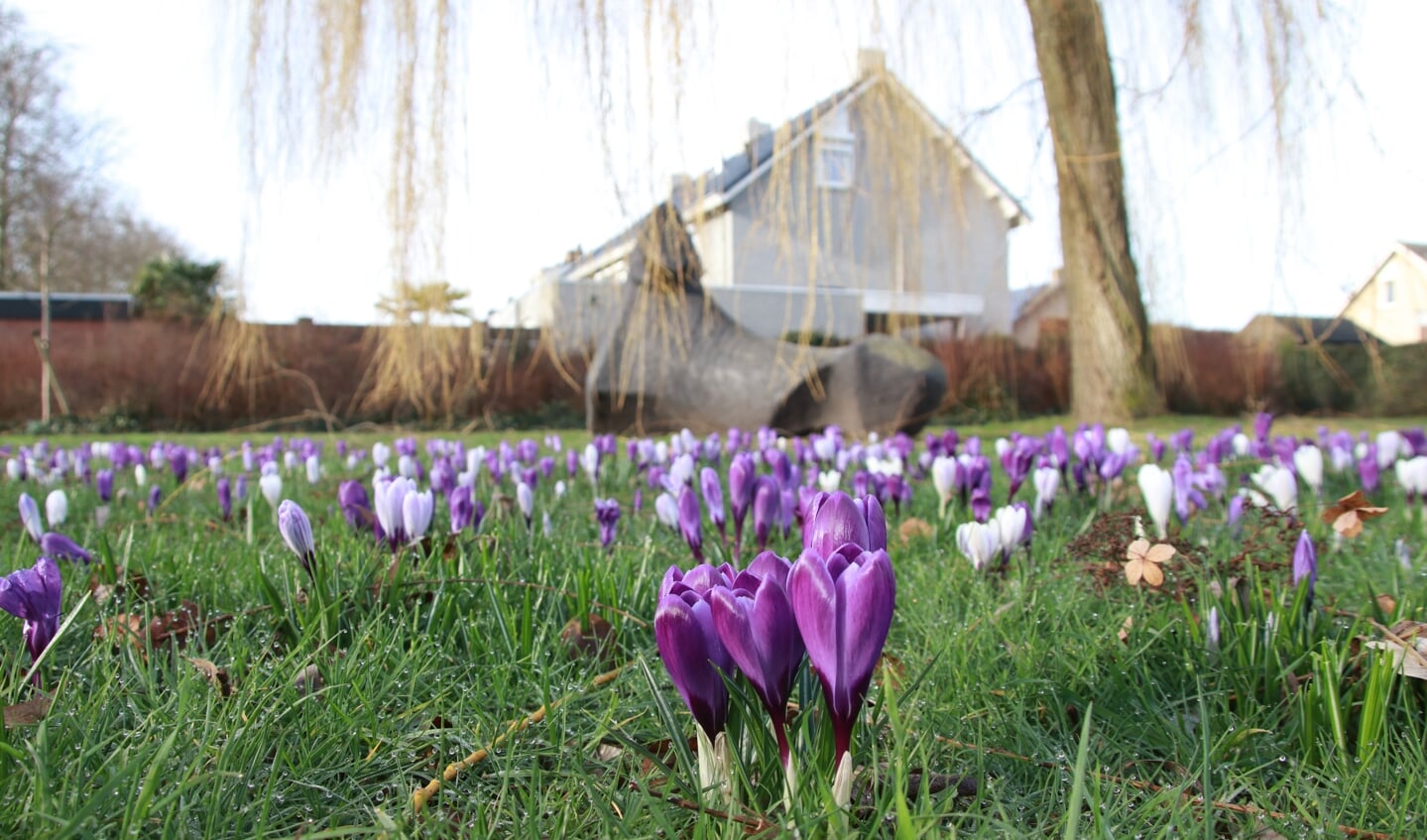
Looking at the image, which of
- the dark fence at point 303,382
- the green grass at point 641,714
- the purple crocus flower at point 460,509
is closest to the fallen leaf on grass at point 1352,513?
the green grass at point 641,714

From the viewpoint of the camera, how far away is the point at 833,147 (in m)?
3.56

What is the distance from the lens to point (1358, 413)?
20.9 metres

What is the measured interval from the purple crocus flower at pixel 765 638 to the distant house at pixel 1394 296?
154 inches

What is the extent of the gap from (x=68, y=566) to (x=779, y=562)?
1914 millimetres

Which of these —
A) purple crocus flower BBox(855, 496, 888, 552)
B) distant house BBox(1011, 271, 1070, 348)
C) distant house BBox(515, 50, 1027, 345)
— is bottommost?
purple crocus flower BBox(855, 496, 888, 552)

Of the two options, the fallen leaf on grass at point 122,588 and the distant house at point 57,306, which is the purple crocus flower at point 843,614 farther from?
the distant house at point 57,306

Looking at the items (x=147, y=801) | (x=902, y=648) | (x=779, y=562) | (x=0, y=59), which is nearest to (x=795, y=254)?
(x=902, y=648)

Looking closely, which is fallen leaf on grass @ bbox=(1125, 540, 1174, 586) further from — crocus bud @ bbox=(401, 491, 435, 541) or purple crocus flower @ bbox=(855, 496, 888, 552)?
crocus bud @ bbox=(401, 491, 435, 541)

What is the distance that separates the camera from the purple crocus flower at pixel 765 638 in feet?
2.91

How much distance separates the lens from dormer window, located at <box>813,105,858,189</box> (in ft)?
11.1

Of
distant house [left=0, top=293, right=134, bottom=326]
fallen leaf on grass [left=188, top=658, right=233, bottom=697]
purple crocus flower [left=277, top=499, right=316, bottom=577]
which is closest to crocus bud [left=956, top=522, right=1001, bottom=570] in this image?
purple crocus flower [left=277, top=499, right=316, bottom=577]

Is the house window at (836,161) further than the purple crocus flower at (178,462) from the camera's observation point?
No

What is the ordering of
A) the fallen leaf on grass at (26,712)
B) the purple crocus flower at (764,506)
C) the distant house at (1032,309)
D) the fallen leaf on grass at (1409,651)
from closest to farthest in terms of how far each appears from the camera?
the fallen leaf on grass at (26,712) < the fallen leaf on grass at (1409,651) < the purple crocus flower at (764,506) < the distant house at (1032,309)

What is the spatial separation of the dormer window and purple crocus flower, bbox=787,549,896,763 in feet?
7.85
